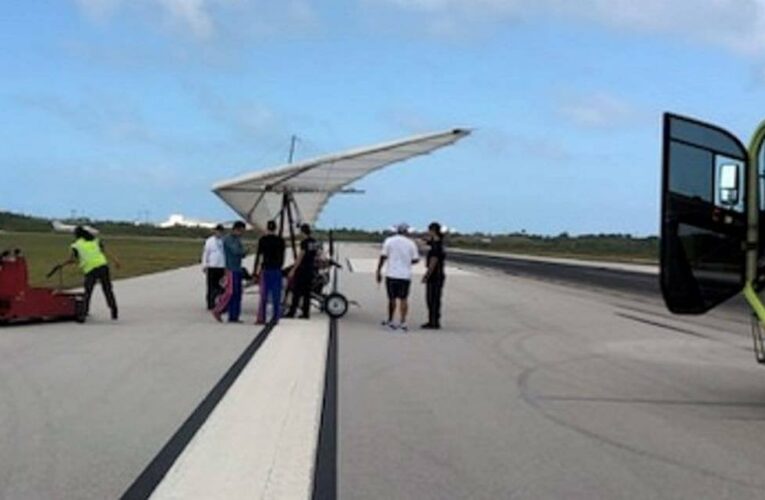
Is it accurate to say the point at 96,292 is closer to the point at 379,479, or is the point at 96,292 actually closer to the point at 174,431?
the point at 174,431

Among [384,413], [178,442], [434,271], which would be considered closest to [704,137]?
[384,413]

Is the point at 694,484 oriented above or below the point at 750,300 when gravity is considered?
below

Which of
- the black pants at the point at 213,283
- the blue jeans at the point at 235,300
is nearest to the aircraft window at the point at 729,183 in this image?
the blue jeans at the point at 235,300

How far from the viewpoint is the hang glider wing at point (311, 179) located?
2014 centimetres

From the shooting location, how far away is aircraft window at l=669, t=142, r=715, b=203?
33.2ft

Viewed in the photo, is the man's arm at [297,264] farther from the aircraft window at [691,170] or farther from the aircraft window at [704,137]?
the aircraft window at [704,137]

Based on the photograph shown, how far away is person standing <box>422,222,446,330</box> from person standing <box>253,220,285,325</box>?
2.64 m

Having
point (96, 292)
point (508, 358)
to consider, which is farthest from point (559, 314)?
point (96, 292)

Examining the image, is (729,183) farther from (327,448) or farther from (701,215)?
(327,448)

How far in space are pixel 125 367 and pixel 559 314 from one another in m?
12.9

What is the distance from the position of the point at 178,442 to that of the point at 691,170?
18.0ft

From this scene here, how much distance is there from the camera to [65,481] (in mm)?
6668

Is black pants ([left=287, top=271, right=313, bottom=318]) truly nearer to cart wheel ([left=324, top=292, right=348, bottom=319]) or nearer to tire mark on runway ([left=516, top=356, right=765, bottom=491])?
cart wheel ([left=324, top=292, right=348, bottom=319])

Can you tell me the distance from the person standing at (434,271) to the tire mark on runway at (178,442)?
20.1 ft
